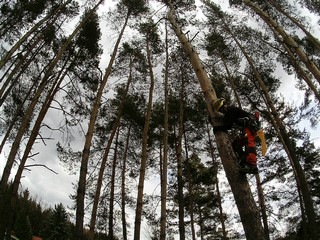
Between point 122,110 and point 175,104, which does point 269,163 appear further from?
point 122,110

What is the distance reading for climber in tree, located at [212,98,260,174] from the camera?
441cm

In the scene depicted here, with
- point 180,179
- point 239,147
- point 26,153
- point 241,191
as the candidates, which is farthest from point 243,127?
point 26,153

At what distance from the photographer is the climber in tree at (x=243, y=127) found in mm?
4410

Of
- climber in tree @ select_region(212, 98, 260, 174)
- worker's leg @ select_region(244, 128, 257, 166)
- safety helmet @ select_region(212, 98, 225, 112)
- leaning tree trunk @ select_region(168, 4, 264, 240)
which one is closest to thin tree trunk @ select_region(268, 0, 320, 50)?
climber in tree @ select_region(212, 98, 260, 174)

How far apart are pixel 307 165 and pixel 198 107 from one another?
7156 millimetres

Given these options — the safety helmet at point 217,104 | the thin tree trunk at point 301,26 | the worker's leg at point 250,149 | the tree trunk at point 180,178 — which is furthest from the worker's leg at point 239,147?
the thin tree trunk at point 301,26

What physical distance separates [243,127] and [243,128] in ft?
0.12

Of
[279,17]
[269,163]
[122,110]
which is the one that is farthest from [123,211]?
[279,17]

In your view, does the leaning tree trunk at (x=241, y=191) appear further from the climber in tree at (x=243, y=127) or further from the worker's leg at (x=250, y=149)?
the worker's leg at (x=250, y=149)

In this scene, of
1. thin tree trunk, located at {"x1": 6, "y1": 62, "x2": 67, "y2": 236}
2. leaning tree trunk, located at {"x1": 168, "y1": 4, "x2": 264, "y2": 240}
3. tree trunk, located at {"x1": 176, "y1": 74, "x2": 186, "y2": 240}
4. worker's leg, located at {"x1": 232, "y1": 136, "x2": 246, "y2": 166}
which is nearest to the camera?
leaning tree trunk, located at {"x1": 168, "y1": 4, "x2": 264, "y2": 240}

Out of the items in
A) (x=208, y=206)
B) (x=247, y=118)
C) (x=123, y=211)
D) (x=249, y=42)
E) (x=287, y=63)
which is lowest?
(x=247, y=118)

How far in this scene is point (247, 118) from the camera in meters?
4.70

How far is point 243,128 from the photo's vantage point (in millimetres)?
4758

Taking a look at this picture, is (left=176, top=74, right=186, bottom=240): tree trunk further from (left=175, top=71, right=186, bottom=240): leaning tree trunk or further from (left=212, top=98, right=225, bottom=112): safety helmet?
(left=212, top=98, right=225, bottom=112): safety helmet
